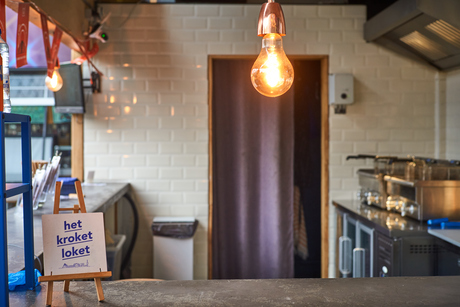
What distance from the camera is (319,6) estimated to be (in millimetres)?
4094

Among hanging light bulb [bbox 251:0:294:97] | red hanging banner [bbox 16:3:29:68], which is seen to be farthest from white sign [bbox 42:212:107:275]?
red hanging banner [bbox 16:3:29:68]

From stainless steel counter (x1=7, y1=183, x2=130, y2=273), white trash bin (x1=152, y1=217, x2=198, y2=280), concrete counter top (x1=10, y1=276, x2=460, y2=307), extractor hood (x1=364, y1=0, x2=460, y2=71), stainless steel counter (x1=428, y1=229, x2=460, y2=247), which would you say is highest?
extractor hood (x1=364, y1=0, x2=460, y2=71)

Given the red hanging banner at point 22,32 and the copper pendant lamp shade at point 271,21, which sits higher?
the red hanging banner at point 22,32

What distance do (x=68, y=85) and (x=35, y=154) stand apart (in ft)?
3.75

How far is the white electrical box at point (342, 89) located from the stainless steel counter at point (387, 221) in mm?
912

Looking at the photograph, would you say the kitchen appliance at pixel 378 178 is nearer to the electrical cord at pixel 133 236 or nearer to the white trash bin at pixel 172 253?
the white trash bin at pixel 172 253

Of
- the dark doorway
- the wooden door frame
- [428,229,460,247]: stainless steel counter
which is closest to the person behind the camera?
[428,229,460,247]: stainless steel counter

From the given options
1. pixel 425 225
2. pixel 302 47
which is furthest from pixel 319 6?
pixel 425 225

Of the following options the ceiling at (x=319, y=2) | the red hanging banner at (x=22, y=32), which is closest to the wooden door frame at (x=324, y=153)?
the ceiling at (x=319, y=2)

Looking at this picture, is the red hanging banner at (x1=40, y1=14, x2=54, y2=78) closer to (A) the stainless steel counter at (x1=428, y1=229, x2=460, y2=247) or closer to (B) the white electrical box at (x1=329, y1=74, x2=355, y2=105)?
(B) the white electrical box at (x1=329, y1=74, x2=355, y2=105)

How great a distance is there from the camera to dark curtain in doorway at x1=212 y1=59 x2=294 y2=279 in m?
4.39

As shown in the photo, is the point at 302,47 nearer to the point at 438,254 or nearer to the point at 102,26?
the point at 102,26

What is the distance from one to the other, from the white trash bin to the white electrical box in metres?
1.64

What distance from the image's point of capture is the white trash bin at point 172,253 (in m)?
3.93
